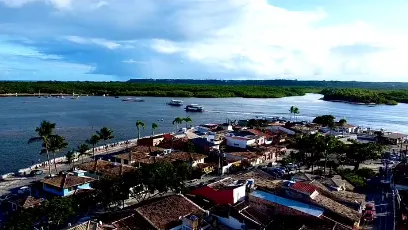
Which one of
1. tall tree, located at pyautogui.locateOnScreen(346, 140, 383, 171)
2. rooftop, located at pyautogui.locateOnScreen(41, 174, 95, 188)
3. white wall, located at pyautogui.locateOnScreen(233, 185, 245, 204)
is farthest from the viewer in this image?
tall tree, located at pyautogui.locateOnScreen(346, 140, 383, 171)

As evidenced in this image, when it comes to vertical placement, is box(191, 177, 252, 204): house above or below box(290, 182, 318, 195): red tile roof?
below

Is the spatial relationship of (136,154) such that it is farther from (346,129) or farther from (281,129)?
(346,129)

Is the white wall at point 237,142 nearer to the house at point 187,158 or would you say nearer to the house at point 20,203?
the house at point 187,158

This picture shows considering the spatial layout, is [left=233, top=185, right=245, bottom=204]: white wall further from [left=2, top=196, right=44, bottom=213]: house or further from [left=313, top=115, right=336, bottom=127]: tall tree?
[left=313, top=115, right=336, bottom=127]: tall tree

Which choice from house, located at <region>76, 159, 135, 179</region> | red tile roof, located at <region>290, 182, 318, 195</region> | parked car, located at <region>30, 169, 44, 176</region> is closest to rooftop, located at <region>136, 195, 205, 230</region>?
red tile roof, located at <region>290, 182, 318, 195</region>

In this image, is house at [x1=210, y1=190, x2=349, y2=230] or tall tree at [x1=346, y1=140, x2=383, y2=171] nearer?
house at [x1=210, y1=190, x2=349, y2=230]

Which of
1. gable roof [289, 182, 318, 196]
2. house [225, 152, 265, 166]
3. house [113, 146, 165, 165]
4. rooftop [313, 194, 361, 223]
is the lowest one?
house [225, 152, 265, 166]

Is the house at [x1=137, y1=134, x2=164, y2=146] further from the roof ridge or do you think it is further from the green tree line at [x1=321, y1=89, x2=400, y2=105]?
the green tree line at [x1=321, y1=89, x2=400, y2=105]

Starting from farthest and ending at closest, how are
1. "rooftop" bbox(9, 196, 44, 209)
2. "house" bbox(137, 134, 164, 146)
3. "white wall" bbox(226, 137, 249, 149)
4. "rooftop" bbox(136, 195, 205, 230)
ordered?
"house" bbox(137, 134, 164, 146)
"white wall" bbox(226, 137, 249, 149)
"rooftop" bbox(9, 196, 44, 209)
"rooftop" bbox(136, 195, 205, 230)
